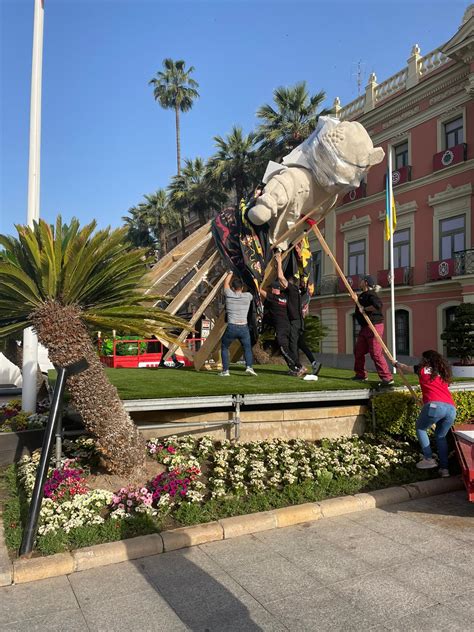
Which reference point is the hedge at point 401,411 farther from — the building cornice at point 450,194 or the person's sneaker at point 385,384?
the building cornice at point 450,194

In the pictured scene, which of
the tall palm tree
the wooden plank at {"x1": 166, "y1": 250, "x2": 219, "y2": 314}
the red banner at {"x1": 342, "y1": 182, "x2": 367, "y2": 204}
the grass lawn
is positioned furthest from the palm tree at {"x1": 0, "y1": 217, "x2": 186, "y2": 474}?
the tall palm tree

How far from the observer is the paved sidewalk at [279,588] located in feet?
10.5

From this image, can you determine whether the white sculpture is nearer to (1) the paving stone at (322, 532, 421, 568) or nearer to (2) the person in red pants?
(2) the person in red pants

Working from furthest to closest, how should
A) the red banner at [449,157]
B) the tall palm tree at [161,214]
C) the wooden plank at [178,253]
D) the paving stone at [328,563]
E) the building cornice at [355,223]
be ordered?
the tall palm tree at [161,214], the building cornice at [355,223], the red banner at [449,157], the wooden plank at [178,253], the paving stone at [328,563]

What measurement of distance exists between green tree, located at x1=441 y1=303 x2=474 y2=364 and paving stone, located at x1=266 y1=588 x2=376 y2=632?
34.5 feet

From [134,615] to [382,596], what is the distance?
1731mm

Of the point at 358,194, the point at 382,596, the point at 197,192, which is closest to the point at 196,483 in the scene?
the point at 382,596

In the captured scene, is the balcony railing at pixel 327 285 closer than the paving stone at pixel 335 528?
No

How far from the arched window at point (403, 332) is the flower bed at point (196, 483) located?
58.3ft

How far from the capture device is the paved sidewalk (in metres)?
3.21

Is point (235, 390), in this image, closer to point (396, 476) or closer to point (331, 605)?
point (396, 476)

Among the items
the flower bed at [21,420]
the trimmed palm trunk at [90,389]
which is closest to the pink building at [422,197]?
the flower bed at [21,420]

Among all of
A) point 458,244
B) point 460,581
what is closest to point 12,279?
point 460,581

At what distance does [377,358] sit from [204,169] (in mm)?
29517
